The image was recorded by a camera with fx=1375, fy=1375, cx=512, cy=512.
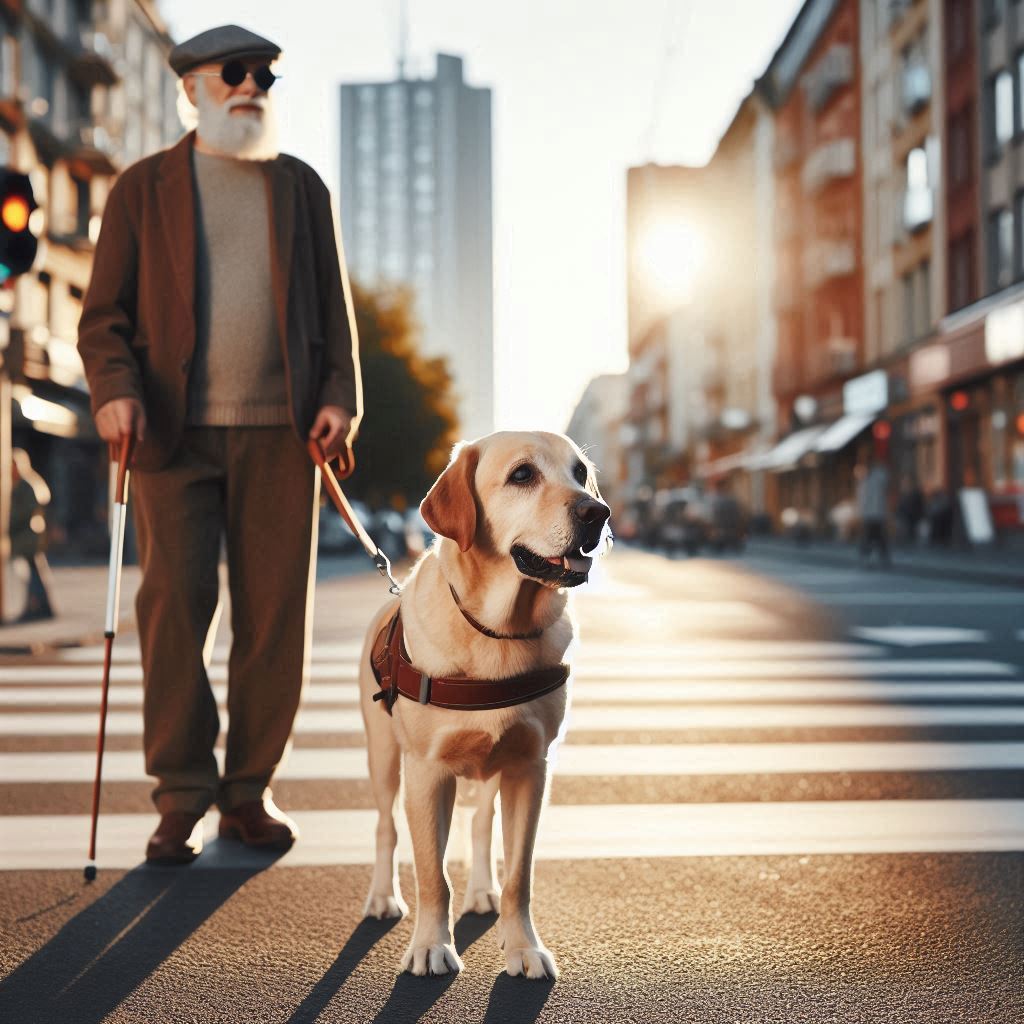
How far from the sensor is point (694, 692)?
7.64m

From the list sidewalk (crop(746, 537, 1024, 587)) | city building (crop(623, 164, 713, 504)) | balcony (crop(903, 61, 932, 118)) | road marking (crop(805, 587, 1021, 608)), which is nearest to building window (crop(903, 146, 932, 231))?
balcony (crop(903, 61, 932, 118))

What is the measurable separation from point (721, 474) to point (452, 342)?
68.6 meters

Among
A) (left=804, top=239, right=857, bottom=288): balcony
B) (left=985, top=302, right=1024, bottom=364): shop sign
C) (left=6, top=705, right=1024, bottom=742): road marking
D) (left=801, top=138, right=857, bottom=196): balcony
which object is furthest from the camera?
(left=804, top=239, right=857, bottom=288): balcony

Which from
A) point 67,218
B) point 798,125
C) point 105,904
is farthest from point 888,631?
point 798,125

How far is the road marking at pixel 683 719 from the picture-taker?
6.40 meters

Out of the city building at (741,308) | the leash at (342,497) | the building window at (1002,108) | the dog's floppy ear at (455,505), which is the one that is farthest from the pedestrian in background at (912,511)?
the dog's floppy ear at (455,505)

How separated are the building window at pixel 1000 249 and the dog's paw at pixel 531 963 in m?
26.0

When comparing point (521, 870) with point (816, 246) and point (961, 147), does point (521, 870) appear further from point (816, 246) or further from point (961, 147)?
point (816, 246)

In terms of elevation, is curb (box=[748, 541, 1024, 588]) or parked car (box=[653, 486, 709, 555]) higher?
parked car (box=[653, 486, 709, 555])

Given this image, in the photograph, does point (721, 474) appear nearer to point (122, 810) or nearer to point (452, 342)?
point (122, 810)

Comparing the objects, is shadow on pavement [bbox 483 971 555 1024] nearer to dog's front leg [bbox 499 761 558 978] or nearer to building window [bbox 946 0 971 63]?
A: dog's front leg [bbox 499 761 558 978]

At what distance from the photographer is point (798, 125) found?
157ft

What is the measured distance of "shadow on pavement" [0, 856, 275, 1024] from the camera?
111 inches

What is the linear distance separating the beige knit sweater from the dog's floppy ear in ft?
4.16
